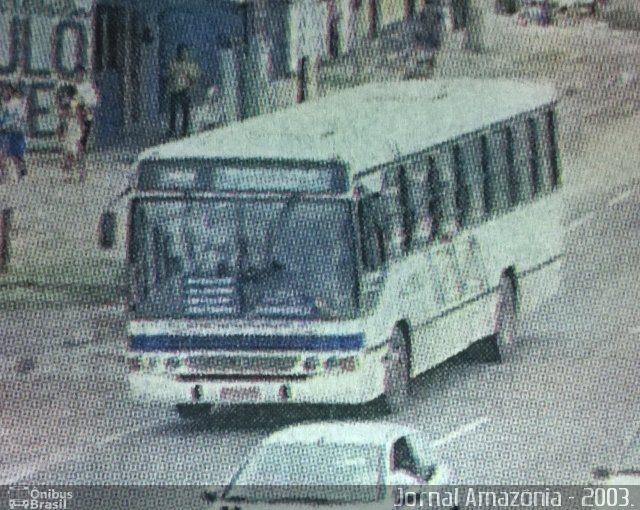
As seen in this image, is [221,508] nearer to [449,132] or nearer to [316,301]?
[316,301]

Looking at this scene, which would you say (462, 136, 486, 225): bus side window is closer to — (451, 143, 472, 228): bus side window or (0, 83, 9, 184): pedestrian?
(451, 143, 472, 228): bus side window

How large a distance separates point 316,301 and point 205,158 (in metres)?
0.68

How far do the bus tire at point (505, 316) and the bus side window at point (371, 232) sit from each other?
2.24ft

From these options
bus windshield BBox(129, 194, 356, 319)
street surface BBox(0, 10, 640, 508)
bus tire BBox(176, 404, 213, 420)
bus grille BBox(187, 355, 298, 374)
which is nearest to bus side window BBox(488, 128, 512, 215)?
street surface BBox(0, 10, 640, 508)

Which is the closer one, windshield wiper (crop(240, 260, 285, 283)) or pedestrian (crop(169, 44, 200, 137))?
windshield wiper (crop(240, 260, 285, 283))

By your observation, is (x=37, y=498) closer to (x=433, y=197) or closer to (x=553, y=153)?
(x=433, y=197)

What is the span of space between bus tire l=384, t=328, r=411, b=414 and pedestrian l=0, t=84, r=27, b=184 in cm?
159

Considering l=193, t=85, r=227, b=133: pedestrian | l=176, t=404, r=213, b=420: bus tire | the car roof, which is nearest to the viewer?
the car roof

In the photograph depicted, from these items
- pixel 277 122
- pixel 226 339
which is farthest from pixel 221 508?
pixel 277 122

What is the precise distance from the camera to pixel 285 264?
12.4 metres

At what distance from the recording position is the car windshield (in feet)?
38.9

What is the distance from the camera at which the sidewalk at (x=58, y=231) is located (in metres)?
12.7

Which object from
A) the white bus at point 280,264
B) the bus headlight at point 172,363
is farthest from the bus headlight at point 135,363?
the bus headlight at point 172,363

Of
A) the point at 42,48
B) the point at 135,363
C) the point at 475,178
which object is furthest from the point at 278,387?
the point at 42,48
